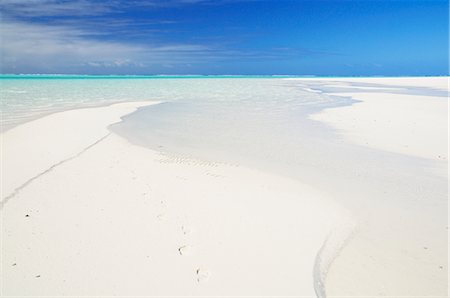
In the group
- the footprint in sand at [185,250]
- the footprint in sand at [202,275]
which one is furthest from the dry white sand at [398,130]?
the footprint in sand at [202,275]

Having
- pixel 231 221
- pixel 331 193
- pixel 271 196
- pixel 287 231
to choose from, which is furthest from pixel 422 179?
pixel 231 221

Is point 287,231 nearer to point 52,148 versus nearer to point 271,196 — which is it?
point 271,196

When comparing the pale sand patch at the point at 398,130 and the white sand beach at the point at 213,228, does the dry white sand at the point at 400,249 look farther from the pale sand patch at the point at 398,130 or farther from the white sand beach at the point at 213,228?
the pale sand patch at the point at 398,130

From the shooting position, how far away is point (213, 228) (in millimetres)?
3893

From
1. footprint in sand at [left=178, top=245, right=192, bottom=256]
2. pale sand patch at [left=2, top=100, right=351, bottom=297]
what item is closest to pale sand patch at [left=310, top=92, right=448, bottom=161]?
pale sand patch at [left=2, top=100, right=351, bottom=297]

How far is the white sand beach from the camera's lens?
3.01 metres

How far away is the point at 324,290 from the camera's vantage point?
301 centimetres

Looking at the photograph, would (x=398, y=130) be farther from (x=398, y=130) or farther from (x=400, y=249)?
(x=400, y=249)

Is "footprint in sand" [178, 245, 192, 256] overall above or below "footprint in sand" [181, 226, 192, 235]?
below

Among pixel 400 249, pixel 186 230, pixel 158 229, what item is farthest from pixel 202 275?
pixel 400 249

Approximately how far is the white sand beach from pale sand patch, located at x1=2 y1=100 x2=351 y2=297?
1 centimetres

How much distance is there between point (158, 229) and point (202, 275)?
3.09ft

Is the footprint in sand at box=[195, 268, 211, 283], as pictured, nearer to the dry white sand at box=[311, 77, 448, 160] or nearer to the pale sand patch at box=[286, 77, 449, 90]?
the dry white sand at box=[311, 77, 448, 160]

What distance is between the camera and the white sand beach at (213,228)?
301cm
